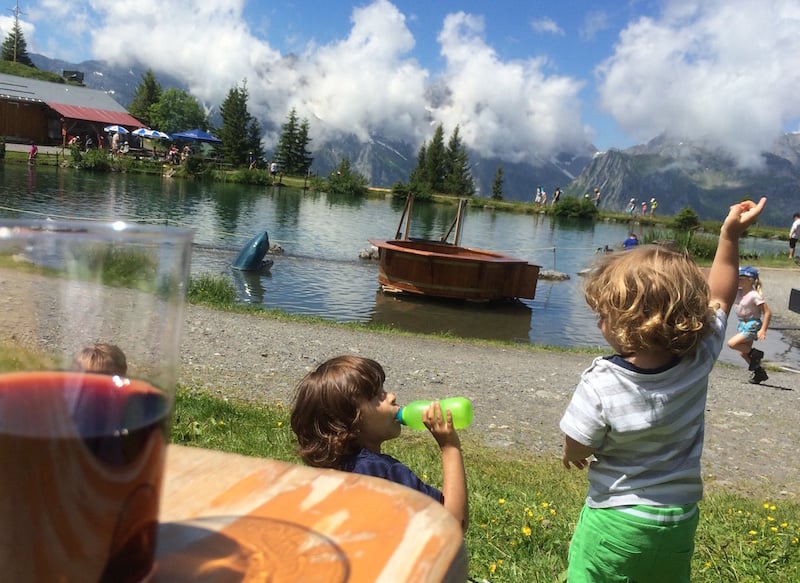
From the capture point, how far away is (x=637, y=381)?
7.14 feet

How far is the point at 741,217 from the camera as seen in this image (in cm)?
247

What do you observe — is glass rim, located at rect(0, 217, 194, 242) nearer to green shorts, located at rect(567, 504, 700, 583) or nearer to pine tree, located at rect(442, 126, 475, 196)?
green shorts, located at rect(567, 504, 700, 583)

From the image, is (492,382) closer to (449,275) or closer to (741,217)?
(741,217)

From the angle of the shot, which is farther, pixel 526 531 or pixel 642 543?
pixel 526 531

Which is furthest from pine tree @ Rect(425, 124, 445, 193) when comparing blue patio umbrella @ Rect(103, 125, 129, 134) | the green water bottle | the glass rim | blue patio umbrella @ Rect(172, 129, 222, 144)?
the glass rim

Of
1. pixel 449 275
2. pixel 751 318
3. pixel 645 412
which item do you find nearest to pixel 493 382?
pixel 751 318

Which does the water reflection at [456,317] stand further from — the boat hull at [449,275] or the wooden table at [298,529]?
the wooden table at [298,529]

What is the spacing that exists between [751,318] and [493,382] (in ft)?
13.2

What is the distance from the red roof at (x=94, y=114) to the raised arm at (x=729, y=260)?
64083mm

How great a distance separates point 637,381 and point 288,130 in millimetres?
86692

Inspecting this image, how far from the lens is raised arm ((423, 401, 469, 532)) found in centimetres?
188

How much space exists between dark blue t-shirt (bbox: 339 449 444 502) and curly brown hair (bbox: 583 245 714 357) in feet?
2.62

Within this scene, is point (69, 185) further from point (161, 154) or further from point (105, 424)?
point (105, 424)

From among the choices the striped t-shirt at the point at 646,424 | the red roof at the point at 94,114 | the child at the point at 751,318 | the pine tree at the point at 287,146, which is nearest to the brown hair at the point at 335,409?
the striped t-shirt at the point at 646,424
